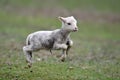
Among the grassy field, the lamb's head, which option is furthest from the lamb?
the grassy field

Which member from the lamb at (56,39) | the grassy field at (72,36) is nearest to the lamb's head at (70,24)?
the lamb at (56,39)

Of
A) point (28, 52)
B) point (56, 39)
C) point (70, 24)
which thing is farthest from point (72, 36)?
point (70, 24)

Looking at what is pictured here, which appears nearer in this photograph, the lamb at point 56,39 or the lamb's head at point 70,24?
the lamb's head at point 70,24

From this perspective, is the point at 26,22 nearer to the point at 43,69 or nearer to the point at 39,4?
the point at 39,4

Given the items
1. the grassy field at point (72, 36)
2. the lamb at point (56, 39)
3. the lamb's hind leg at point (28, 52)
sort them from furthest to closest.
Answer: the lamb's hind leg at point (28, 52), the grassy field at point (72, 36), the lamb at point (56, 39)

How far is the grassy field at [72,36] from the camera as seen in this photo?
16.8m

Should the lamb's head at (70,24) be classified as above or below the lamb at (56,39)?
above

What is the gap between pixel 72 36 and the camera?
3950 centimetres

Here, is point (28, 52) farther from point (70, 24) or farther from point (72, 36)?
point (72, 36)

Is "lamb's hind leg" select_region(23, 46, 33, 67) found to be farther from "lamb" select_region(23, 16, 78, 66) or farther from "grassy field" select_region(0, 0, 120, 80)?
"grassy field" select_region(0, 0, 120, 80)

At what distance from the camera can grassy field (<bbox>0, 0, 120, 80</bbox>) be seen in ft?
55.0

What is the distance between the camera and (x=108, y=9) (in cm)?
5403

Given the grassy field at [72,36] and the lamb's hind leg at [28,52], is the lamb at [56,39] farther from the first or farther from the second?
the grassy field at [72,36]

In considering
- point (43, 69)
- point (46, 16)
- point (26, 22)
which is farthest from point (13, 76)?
point (46, 16)
